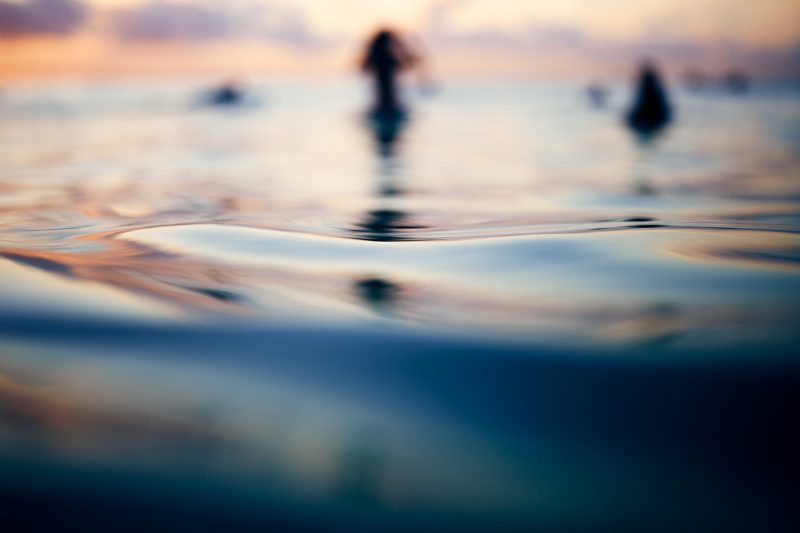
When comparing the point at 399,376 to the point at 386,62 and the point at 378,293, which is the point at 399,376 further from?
the point at 386,62

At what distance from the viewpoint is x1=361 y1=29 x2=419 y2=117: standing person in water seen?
57.2 feet

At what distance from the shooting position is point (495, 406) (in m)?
1.17

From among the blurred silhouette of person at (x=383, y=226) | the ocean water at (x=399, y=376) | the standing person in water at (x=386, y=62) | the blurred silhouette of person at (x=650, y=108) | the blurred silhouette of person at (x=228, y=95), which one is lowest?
the ocean water at (x=399, y=376)

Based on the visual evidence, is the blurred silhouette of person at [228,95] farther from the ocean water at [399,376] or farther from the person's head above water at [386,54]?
the ocean water at [399,376]

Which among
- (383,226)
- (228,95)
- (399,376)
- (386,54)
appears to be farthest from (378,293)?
(228,95)

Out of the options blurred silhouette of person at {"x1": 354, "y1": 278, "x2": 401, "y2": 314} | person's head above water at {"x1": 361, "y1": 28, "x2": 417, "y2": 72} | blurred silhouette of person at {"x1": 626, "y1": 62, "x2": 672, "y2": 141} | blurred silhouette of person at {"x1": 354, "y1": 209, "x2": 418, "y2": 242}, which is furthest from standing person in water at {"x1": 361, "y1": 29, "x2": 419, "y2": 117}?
blurred silhouette of person at {"x1": 354, "y1": 278, "x2": 401, "y2": 314}

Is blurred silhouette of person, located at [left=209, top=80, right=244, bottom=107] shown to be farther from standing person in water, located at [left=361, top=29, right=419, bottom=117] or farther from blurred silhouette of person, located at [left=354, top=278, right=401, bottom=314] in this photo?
blurred silhouette of person, located at [left=354, top=278, right=401, bottom=314]

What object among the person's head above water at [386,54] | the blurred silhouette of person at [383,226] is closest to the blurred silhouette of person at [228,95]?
the person's head above water at [386,54]

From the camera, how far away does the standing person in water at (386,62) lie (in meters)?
17.4

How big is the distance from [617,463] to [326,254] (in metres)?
1.54

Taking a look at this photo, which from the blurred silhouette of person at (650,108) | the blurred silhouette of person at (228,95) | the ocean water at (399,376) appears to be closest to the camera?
the ocean water at (399,376)

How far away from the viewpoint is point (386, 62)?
57.9ft

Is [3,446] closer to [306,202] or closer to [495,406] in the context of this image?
[495,406]

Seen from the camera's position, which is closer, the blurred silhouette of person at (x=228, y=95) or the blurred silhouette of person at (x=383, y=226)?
the blurred silhouette of person at (x=383, y=226)
